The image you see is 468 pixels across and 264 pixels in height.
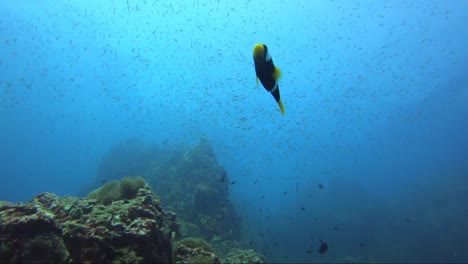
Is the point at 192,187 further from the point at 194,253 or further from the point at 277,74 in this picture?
the point at 277,74

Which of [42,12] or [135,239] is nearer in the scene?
[135,239]

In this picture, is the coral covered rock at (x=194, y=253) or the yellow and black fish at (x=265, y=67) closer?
the yellow and black fish at (x=265, y=67)

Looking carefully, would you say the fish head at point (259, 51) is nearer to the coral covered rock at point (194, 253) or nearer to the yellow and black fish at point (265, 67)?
the yellow and black fish at point (265, 67)

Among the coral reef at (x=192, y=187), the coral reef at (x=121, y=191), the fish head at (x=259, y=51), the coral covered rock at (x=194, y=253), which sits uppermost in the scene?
the coral reef at (x=192, y=187)

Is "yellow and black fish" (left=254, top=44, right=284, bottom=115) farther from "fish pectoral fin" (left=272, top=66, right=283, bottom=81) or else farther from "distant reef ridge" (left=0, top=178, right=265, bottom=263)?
"distant reef ridge" (left=0, top=178, right=265, bottom=263)

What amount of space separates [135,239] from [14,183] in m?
170

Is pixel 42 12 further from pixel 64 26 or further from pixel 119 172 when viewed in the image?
pixel 119 172

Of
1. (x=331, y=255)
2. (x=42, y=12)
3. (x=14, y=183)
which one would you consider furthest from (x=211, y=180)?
(x=14, y=183)

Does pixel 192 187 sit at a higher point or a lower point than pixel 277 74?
higher

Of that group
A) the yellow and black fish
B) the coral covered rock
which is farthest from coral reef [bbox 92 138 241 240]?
the yellow and black fish

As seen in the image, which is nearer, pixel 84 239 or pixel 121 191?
pixel 84 239

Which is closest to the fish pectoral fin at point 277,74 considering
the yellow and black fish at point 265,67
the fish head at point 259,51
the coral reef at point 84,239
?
the yellow and black fish at point 265,67

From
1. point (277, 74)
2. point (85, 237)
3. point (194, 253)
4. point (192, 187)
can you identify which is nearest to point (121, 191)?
point (194, 253)

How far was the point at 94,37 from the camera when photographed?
70125 millimetres
